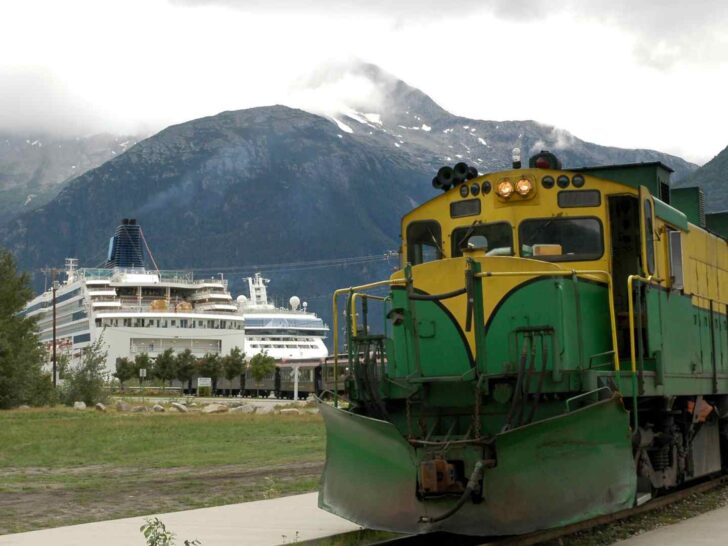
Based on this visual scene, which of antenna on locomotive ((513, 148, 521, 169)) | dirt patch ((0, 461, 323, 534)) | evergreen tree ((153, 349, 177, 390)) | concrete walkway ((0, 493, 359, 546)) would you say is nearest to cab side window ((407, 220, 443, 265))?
antenna on locomotive ((513, 148, 521, 169))

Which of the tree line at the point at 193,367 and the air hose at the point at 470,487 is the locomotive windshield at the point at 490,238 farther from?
the tree line at the point at 193,367

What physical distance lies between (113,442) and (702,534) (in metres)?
21.6

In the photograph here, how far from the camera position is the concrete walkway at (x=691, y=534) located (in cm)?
1113

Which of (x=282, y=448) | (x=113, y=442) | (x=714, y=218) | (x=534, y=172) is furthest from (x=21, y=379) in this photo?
(x=534, y=172)

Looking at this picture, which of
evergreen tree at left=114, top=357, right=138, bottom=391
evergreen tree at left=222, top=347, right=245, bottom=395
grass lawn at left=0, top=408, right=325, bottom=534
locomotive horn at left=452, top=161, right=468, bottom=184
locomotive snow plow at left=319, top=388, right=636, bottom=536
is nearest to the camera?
locomotive snow plow at left=319, top=388, right=636, bottom=536

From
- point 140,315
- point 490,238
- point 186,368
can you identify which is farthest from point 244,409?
point 140,315

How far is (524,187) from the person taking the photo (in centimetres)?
1189

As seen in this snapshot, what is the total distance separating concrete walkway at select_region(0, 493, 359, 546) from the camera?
11172 millimetres

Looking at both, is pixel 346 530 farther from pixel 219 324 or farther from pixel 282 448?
pixel 219 324

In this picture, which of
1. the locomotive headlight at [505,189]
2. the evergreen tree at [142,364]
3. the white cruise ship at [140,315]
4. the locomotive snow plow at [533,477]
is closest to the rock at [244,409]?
the locomotive headlight at [505,189]

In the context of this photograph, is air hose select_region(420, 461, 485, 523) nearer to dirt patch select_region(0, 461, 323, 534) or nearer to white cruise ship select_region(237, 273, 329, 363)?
dirt patch select_region(0, 461, 323, 534)

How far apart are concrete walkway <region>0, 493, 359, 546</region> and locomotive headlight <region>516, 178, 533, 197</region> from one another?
436cm

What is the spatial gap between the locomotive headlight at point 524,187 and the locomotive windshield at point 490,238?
1.26 feet

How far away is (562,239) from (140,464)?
14763mm
